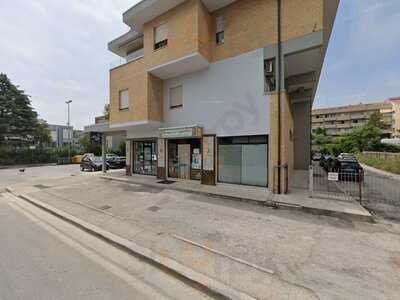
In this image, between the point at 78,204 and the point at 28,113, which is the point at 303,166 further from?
the point at 28,113

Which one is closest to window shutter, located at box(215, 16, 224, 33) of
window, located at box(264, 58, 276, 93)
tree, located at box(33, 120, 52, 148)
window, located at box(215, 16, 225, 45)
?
window, located at box(215, 16, 225, 45)

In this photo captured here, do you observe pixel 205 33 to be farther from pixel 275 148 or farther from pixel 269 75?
pixel 275 148

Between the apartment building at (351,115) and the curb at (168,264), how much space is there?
7376cm

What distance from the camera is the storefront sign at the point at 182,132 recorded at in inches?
412

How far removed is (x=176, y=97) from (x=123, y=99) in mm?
3701

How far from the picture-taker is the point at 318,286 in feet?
10.0

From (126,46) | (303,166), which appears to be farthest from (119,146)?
(303,166)

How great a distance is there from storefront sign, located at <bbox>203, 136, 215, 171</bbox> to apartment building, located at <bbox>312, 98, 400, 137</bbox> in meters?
68.2

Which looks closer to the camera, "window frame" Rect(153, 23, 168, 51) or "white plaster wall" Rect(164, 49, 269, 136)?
"white plaster wall" Rect(164, 49, 269, 136)

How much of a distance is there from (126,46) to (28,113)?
2786 cm

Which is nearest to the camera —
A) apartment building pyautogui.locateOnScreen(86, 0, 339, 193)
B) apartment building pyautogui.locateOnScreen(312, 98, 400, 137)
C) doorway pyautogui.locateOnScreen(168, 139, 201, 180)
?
apartment building pyautogui.locateOnScreen(86, 0, 339, 193)

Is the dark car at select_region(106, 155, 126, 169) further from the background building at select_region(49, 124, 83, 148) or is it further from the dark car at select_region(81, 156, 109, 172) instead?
the background building at select_region(49, 124, 83, 148)

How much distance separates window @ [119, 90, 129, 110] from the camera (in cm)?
1295

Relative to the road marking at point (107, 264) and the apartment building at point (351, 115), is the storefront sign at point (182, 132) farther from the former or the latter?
the apartment building at point (351, 115)
